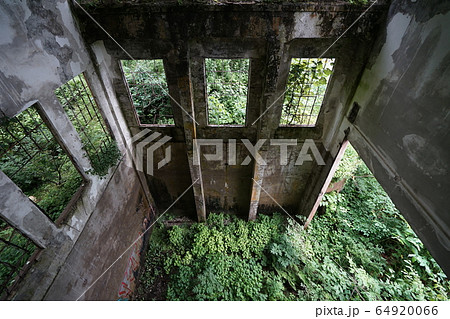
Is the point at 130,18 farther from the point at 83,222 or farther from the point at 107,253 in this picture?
the point at 107,253

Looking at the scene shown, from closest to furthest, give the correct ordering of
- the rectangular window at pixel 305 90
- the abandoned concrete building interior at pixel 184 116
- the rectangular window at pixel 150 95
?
the abandoned concrete building interior at pixel 184 116 < the rectangular window at pixel 305 90 < the rectangular window at pixel 150 95

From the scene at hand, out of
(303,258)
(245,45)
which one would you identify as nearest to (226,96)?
(245,45)

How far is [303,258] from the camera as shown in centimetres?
679

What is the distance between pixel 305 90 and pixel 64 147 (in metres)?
5.52

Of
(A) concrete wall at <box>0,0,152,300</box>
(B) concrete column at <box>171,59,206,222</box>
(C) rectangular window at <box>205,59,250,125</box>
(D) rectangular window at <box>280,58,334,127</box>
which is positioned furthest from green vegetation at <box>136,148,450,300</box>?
(C) rectangular window at <box>205,59,250,125</box>

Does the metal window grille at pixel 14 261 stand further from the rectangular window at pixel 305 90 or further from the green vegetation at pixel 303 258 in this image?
the rectangular window at pixel 305 90

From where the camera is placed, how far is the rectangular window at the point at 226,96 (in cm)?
609

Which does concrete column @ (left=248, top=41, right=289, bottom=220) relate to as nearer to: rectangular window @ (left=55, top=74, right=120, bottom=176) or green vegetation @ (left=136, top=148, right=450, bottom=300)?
green vegetation @ (left=136, top=148, right=450, bottom=300)

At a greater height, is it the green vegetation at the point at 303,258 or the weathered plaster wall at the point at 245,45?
the weathered plaster wall at the point at 245,45

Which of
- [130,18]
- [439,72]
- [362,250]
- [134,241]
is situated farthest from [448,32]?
[134,241]

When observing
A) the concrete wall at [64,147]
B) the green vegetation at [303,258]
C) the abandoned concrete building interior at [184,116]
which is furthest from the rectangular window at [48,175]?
the green vegetation at [303,258]

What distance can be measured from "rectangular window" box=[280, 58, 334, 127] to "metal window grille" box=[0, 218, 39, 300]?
5.94 metres

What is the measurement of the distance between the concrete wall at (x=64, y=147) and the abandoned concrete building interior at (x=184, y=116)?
0.08 feet

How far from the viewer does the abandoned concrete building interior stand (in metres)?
3.25
